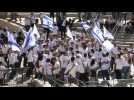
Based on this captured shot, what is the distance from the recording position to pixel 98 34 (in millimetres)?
9164

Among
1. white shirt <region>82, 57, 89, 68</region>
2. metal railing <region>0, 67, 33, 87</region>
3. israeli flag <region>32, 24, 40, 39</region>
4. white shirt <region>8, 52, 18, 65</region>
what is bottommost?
metal railing <region>0, 67, 33, 87</region>

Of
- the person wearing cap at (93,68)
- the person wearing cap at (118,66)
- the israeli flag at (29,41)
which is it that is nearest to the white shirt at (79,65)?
the person wearing cap at (93,68)

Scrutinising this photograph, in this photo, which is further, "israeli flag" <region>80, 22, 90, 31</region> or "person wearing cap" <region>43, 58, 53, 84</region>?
"israeli flag" <region>80, 22, 90, 31</region>

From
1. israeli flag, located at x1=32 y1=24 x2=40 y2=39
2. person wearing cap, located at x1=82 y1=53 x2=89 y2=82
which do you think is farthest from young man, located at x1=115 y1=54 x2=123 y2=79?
israeli flag, located at x1=32 y1=24 x2=40 y2=39

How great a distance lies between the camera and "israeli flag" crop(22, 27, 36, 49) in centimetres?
912

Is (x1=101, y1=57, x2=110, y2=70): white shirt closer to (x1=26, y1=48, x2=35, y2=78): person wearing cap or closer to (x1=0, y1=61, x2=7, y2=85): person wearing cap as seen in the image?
(x1=26, y1=48, x2=35, y2=78): person wearing cap

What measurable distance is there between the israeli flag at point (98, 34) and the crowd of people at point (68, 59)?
10 cm

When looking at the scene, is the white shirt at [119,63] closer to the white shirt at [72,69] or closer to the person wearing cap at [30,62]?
the white shirt at [72,69]

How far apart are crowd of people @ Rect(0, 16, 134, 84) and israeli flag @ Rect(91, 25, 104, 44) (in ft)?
0.33

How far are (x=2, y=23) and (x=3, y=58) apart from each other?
696mm
